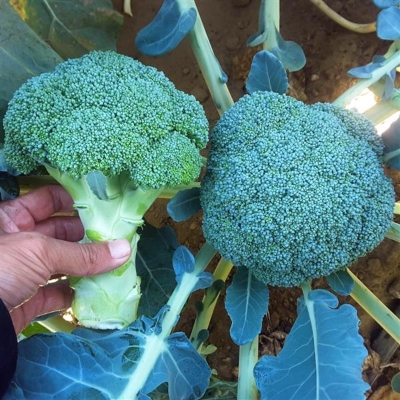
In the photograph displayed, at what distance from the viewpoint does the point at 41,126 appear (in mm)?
938

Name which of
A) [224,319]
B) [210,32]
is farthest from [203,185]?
[210,32]

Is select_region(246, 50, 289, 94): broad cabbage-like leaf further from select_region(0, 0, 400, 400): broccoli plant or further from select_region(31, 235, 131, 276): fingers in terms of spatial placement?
select_region(31, 235, 131, 276): fingers

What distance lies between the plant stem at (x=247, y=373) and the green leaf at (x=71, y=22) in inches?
34.2

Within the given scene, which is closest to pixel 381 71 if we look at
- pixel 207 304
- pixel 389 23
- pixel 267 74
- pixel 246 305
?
pixel 389 23

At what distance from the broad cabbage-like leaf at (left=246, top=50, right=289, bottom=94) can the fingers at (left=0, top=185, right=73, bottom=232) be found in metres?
0.53

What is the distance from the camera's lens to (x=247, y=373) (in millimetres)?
1128

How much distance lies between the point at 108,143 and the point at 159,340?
1.35ft

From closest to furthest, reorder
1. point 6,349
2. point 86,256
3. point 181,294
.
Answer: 1. point 6,349
2. point 86,256
3. point 181,294

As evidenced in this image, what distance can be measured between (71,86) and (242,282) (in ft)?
1.86

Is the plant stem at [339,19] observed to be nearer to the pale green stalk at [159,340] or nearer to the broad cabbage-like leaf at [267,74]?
the broad cabbage-like leaf at [267,74]

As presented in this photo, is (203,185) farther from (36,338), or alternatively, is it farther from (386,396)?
(386,396)

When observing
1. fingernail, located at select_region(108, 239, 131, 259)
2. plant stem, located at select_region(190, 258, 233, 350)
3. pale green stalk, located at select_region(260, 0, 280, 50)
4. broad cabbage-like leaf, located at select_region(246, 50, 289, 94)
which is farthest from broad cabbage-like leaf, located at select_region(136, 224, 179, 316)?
pale green stalk, located at select_region(260, 0, 280, 50)

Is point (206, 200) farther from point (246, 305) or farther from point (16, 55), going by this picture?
point (16, 55)

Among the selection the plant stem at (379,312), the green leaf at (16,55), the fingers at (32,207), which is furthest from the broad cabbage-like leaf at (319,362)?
the green leaf at (16,55)
